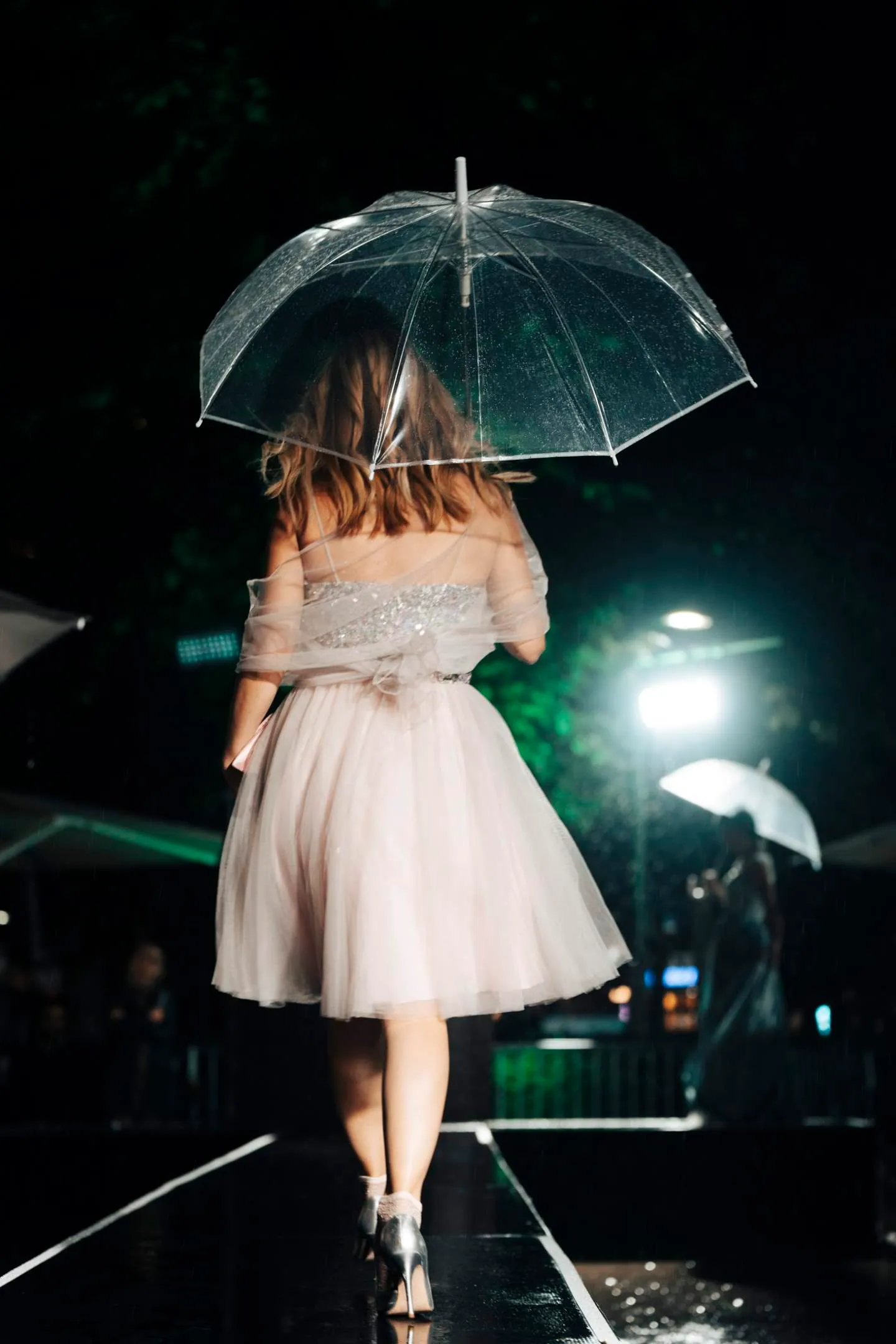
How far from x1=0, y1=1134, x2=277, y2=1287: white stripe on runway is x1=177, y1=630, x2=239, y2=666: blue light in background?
4.65 meters

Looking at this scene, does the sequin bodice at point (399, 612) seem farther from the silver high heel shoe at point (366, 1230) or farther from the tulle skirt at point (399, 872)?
the silver high heel shoe at point (366, 1230)

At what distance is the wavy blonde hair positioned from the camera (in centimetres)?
409

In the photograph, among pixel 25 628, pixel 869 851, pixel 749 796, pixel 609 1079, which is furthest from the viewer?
pixel 869 851

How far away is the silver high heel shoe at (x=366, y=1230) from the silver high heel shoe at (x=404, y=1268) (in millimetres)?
526

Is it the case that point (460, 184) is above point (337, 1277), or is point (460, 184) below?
above

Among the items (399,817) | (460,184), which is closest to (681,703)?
(460,184)

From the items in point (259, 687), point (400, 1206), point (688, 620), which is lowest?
point (400, 1206)

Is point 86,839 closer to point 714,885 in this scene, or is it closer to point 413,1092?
point 714,885

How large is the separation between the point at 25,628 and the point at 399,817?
4.14 meters

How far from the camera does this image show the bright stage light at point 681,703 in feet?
50.0

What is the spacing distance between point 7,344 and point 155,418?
1.13m

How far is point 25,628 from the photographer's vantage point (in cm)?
756

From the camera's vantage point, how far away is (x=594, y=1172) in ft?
29.0

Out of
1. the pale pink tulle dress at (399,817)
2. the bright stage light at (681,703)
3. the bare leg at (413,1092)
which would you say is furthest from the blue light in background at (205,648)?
the bare leg at (413,1092)
